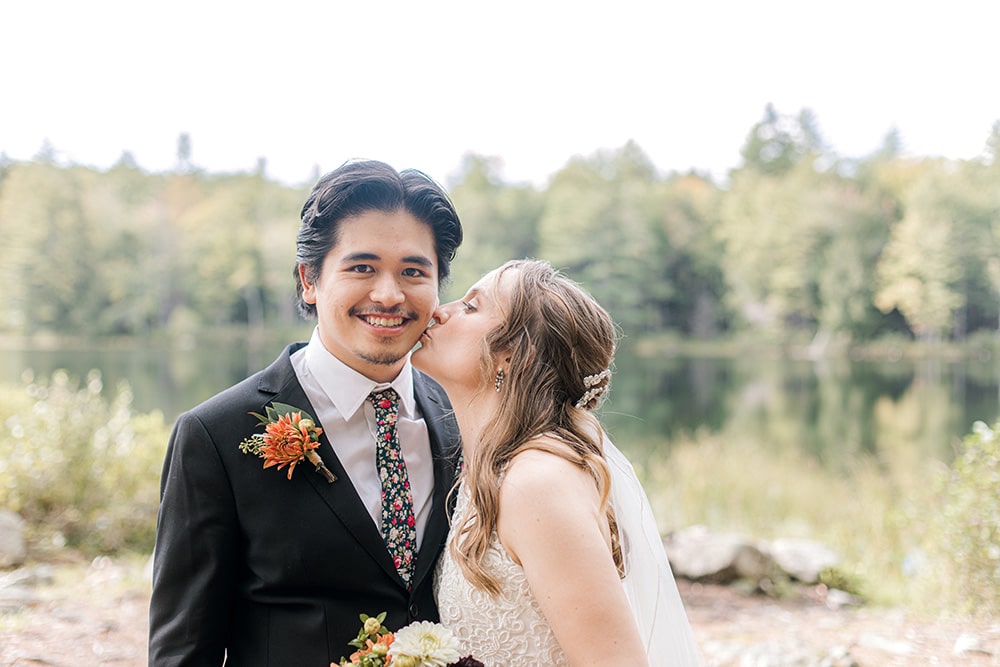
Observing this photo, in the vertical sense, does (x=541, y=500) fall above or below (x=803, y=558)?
above

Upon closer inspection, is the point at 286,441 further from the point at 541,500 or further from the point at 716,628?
the point at 716,628

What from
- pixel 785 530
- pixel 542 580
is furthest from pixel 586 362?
pixel 785 530

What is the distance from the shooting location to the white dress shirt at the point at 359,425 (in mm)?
2207

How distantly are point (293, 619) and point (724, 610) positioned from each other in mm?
5070

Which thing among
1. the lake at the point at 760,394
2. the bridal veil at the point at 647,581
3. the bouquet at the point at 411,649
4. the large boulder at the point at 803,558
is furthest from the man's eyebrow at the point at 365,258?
the lake at the point at 760,394

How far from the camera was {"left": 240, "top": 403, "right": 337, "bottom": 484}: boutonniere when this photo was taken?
6.56ft

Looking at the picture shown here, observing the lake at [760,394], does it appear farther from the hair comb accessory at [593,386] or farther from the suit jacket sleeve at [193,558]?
the suit jacket sleeve at [193,558]

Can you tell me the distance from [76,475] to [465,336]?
621 cm

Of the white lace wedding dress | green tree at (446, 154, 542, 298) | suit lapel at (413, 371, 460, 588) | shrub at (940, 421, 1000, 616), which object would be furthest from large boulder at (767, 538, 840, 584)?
green tree at (446, 154, 542, 298)

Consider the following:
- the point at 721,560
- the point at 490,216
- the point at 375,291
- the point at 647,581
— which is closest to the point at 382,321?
the point at 375,291

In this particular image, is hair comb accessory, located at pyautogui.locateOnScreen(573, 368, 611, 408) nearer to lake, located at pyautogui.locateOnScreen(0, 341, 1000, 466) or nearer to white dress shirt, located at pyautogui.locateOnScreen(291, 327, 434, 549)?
white dress shirt, located at pyautogui.locateOnScreen(291, 327, 434, 549)

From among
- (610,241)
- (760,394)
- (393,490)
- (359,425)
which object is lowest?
(760,394)

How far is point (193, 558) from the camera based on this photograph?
1.96 m

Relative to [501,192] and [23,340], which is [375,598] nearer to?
[23,340]
